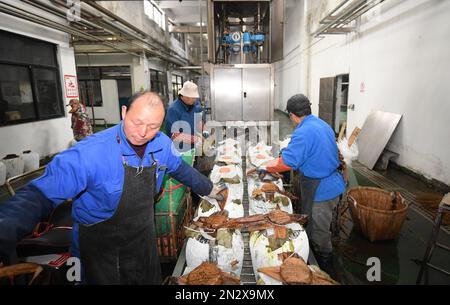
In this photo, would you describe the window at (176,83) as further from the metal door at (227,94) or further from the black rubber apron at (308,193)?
the black rubber apron at (308,193)

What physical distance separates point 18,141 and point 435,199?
863 cm

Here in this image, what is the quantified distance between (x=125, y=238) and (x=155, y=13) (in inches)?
520

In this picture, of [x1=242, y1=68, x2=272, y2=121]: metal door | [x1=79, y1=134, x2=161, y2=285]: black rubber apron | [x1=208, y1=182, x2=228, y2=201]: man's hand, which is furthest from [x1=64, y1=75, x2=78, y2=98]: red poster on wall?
[x1=79, y1=134, x2=161, y2=285]: black rubber apron

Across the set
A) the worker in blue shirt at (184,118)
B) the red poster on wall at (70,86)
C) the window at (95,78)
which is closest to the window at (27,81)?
the red poster on wall at (70,86)

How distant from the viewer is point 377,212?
115 inches

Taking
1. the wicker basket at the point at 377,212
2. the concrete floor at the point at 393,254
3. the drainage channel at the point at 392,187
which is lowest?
the concrete floor at the point at 393,254

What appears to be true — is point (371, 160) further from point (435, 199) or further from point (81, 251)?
point (81, 251)

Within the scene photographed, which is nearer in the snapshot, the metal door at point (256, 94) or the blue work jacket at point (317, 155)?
the blue work jacket at point (317, 155)

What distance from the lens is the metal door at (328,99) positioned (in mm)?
8578

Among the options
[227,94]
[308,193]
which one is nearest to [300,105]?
[308,193]

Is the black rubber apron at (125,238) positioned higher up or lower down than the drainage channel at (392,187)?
higher up

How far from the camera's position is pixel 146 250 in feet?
5.73

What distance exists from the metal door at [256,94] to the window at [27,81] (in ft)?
17.9
